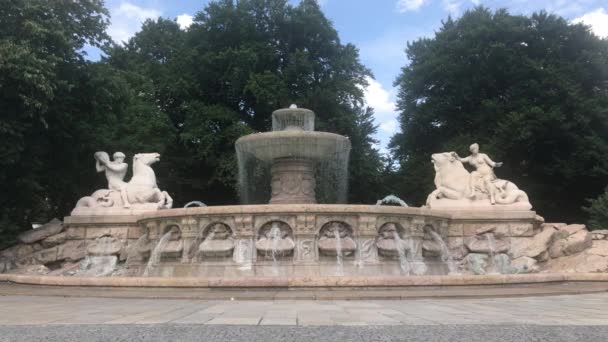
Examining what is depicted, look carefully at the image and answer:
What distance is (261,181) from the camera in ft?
62.9

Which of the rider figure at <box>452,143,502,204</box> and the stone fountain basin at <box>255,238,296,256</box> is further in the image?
the rider figure at <box>452,143,502,204</box>

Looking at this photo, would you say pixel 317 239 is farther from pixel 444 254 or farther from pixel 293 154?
pixel 293 154

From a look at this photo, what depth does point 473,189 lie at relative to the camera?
14.5m

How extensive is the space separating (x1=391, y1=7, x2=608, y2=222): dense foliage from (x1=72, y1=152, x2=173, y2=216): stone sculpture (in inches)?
660

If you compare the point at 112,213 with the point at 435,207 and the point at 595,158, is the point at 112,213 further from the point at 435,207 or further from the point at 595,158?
the point at 595,158

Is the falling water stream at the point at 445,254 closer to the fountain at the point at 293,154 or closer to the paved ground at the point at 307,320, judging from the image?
the fountain at the point at 293,154

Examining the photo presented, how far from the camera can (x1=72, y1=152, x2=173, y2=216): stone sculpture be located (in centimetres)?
1465

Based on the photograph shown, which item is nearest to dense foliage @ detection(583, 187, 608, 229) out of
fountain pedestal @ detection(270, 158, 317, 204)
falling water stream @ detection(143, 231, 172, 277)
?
fountain pedestal @ detection(270, 158, 317, 204)

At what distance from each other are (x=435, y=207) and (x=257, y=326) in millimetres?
10475

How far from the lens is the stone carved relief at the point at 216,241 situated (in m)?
10.6

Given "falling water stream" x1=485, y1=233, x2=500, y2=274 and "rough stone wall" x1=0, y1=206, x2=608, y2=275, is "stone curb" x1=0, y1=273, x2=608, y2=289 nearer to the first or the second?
"rough stone wall" x1=0, y1=206, x2=608, y2=275

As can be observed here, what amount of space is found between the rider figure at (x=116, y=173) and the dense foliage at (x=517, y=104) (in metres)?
17.0

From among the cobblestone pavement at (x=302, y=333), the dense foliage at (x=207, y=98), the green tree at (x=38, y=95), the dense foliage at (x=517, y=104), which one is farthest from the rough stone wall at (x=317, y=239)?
the dense foliage at (x=517, y=104)

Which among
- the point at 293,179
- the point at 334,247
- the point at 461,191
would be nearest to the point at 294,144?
the point at 293,179
